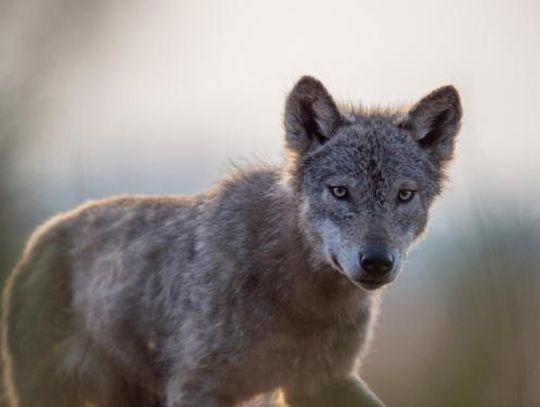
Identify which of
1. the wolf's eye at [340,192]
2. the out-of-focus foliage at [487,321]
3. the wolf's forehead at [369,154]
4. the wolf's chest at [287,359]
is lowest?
the wolf's chest at [287,359]

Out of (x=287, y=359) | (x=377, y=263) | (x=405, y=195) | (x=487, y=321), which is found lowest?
(x=287, y=359)

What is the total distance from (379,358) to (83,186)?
2500mm

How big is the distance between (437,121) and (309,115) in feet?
2.72

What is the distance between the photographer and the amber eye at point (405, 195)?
5.72 metres

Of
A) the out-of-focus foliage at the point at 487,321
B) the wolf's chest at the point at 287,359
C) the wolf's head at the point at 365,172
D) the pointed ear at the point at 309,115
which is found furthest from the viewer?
the pointed ear at the point at 309,115

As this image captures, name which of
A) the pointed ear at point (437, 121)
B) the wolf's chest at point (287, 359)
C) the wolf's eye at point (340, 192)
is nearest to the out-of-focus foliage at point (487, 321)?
the wolf's eye at point (340, 192)

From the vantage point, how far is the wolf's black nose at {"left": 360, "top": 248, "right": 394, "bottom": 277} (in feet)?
16.8

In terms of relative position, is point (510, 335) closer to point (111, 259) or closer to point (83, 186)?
point (83, 186)

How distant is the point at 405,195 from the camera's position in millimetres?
5750

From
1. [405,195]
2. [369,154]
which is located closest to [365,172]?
[369,154]

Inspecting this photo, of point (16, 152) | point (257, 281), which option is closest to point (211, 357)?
point (257, 281)

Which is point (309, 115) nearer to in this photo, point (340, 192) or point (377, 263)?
point (340, 192)

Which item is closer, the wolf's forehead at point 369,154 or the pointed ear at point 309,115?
the wolf's forehead at point 369,154

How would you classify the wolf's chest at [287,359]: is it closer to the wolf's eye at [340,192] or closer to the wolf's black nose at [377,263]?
the wolf's eye at [340,192]
